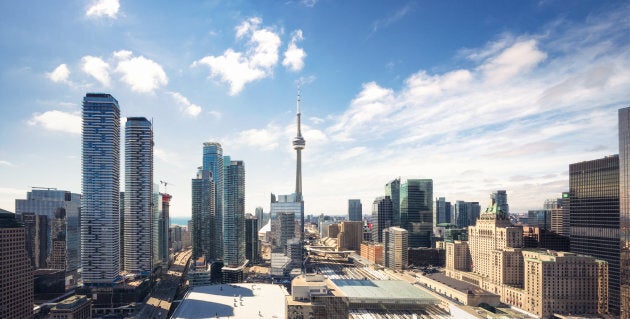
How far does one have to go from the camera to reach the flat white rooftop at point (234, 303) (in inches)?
4746

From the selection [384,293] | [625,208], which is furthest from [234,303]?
[625,208]

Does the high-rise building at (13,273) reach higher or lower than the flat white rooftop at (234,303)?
higher

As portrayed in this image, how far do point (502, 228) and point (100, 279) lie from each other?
664ft

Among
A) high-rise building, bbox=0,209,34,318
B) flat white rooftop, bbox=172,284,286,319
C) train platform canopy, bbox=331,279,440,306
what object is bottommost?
train platform canopy, bbox=331,279,440,306

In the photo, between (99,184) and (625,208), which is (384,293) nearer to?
(625,208)

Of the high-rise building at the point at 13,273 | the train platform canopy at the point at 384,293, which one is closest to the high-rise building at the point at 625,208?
the train platform canopy at the point at 384,293

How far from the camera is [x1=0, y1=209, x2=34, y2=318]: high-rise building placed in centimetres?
11006

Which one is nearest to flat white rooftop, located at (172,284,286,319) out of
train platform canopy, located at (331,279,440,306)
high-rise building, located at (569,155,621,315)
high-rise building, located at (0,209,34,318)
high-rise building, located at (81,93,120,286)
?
train platform canopy, located at (331,279,440,306)

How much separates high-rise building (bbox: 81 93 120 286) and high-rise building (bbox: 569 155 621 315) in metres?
221

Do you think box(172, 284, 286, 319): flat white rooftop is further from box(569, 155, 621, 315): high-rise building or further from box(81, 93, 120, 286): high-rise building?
box(569, 155, 621, 315): high-rise building

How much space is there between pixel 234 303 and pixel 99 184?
109 meters

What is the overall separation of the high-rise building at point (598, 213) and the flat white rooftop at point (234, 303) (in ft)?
411

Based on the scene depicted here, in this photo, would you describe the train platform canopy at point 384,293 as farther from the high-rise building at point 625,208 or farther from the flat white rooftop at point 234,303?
the high-rise building at point 625,208

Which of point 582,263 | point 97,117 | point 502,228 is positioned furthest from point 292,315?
Result: point 97,117
